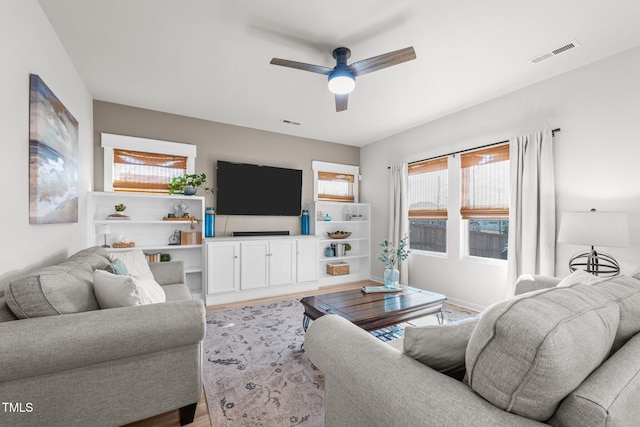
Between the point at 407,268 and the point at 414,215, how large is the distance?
0.85m

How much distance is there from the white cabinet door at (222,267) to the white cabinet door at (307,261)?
97cm

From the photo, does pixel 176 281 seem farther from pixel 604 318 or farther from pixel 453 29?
pixel 453 29

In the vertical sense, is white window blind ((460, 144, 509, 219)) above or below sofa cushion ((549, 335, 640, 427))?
above

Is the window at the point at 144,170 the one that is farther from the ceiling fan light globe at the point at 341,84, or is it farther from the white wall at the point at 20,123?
the ceiling fan light globe at the point at 341,84

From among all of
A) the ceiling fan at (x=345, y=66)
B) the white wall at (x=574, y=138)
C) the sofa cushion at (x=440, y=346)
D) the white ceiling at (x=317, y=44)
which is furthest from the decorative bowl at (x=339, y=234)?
the sofa cushion at (x=440, y=346)

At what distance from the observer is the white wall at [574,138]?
2484 millimetres

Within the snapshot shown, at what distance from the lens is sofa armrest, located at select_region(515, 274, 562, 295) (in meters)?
2.16

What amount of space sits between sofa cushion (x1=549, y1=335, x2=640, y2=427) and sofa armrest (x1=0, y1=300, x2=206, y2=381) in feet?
4.85

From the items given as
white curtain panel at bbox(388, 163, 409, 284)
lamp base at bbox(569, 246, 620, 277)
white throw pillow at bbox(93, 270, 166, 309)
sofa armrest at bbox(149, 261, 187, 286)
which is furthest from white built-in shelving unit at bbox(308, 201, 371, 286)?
white throw pillow at bbox(93, 270, 166, 309)

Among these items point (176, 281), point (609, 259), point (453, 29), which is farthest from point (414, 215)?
point (176, 281)

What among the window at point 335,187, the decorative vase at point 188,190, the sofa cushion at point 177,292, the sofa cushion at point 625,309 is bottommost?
the sofa cushion at point 177,292

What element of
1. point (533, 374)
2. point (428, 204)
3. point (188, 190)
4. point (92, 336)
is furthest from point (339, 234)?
point (533, 374)

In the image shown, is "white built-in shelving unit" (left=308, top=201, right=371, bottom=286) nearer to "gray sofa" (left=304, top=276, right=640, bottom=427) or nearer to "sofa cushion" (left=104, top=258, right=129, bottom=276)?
"sofa cushion" (left=104, top=258, right=129, bottom=276)

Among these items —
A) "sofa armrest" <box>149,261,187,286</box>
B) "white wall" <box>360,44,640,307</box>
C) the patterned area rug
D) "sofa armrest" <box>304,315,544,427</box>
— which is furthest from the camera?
"sofa armrest" <box>149,261,187,286</box>
